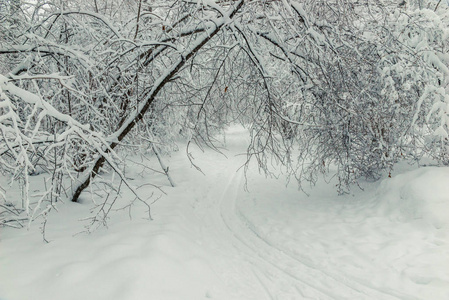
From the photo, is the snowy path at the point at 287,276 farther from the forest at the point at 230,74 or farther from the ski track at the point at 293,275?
the forest at the point at 230,74

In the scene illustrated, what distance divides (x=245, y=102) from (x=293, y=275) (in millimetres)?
3328

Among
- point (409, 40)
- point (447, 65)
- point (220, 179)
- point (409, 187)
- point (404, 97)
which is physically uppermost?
point (409, 40)

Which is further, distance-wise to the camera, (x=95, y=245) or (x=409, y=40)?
(x=409, y=40)

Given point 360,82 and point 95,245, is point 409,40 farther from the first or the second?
point 95,245

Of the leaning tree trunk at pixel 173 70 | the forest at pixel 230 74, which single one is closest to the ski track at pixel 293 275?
the forest at pixel 230 74

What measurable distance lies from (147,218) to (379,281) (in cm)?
447

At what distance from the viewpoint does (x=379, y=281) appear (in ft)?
16.0

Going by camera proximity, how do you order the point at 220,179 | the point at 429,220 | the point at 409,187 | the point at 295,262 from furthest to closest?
the point at 220,179 < the point at 409,187 < the point at 429,220 < the point at 295,262

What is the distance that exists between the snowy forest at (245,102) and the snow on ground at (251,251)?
0.05 meters

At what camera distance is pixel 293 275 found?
5.16m

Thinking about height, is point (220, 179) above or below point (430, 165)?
below

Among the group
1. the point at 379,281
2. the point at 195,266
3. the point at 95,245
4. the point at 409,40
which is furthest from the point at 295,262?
the point at 409,40

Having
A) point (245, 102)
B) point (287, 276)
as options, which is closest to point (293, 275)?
point (287, 276)

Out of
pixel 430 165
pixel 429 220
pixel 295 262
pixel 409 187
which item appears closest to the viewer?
pixel 295 262
